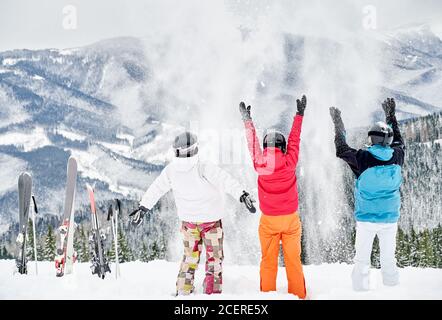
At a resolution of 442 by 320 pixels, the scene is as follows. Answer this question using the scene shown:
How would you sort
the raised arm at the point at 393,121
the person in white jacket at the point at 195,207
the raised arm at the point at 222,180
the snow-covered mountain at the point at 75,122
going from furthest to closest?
the snow-covered mountain at the point at 75,122 → the raised arm at the point at 393,121 → the person in white jacket at the point at 195,207 → the raised arm at the point at 222,180

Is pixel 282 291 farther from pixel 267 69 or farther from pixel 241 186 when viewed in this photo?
pixel 267 69

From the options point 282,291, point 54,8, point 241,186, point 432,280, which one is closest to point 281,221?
point 241,186

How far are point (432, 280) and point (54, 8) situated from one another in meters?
4.33

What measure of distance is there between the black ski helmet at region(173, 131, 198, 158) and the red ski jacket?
0.43 metres

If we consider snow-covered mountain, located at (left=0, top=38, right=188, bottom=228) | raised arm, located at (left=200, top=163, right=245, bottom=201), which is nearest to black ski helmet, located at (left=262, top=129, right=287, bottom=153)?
raised arm, located at (left=200, top=163, right=245, bottom=201)

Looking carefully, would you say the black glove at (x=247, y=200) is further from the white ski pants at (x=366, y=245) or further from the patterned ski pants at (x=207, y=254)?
the white ski pants at (x=366, y=245)

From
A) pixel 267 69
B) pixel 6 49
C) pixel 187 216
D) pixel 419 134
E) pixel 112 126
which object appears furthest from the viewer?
pixel 419 134

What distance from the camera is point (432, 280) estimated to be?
4.25 meters

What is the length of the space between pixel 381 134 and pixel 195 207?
1548mm

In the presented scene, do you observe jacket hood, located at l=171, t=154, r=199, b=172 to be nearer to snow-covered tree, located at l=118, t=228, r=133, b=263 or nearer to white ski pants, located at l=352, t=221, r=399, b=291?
white ski pants, located at l=352, t=221, r=399, b=291

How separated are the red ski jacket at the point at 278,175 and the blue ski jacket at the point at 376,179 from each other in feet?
1.46

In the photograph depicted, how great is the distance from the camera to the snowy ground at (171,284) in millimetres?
3789

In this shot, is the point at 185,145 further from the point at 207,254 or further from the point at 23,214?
the point at 23,214


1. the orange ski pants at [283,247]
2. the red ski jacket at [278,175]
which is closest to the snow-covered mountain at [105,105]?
the red ski jacket at [278,175]
